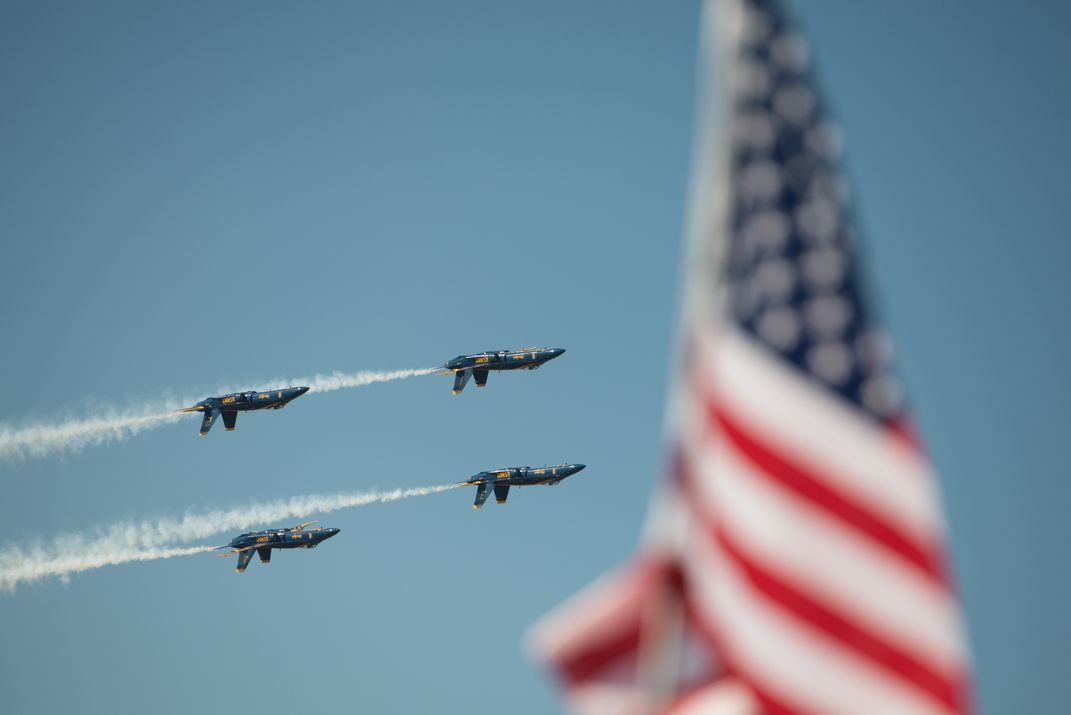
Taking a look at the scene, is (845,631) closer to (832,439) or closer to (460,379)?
(832,439)

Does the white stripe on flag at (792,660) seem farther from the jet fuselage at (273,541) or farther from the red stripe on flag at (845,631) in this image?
the jet fuselage at (273,541)

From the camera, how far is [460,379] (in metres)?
159

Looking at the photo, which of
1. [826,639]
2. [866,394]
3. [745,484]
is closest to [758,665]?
[826,639]

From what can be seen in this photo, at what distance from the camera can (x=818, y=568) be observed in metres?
16.4

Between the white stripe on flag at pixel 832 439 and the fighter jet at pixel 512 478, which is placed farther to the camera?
the fighter jet at pixel 512 478

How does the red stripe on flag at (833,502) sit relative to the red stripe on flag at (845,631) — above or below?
above

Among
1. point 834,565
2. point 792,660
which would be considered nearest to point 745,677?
point 792,660

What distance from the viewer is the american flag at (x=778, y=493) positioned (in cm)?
1627

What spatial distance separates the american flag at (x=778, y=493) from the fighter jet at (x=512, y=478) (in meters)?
142

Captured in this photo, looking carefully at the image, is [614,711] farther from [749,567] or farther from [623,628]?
[749,567]

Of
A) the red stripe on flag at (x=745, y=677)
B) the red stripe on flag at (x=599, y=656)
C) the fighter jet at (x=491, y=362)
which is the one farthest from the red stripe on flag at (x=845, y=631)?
the fighter jet at (x=491, y=362)

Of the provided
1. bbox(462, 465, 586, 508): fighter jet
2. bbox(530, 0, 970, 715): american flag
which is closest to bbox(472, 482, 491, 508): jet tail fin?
bbox(462, 465, 586, 508): fighter jet

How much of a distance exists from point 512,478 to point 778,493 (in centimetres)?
14765

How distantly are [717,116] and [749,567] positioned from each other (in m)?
5.15
